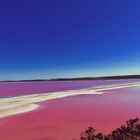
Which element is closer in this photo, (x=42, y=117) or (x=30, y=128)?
(x=30, y=128)

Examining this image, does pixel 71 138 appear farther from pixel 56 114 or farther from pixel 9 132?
pixel 56 114

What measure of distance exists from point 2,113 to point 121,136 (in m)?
8.66

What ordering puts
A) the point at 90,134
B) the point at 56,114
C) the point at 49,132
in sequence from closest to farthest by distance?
the point at 90,134
the point at 49,132
the point at 56,114

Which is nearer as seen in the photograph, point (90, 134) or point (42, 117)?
point (90, 134)

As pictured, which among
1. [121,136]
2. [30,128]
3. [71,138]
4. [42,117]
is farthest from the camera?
[42,117]

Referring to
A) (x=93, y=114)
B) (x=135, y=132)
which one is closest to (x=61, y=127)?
(x=93, y=114)

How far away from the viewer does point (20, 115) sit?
513 inches

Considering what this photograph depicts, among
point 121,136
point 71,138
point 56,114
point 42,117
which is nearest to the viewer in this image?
point 121,136

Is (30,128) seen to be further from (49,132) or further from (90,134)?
(90,134)

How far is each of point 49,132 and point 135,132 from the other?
3683 millimetres

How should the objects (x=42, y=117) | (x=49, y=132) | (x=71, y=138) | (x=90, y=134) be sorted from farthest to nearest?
1. (x=42, y=117)
2. (x=49, y=132)
3. (x=71, y=138)
4. (x=90, y=134)

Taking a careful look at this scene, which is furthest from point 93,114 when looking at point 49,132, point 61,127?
point 49,132

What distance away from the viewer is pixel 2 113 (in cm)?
1359

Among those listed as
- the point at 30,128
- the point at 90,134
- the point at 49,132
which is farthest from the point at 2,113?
the point at 90,134
